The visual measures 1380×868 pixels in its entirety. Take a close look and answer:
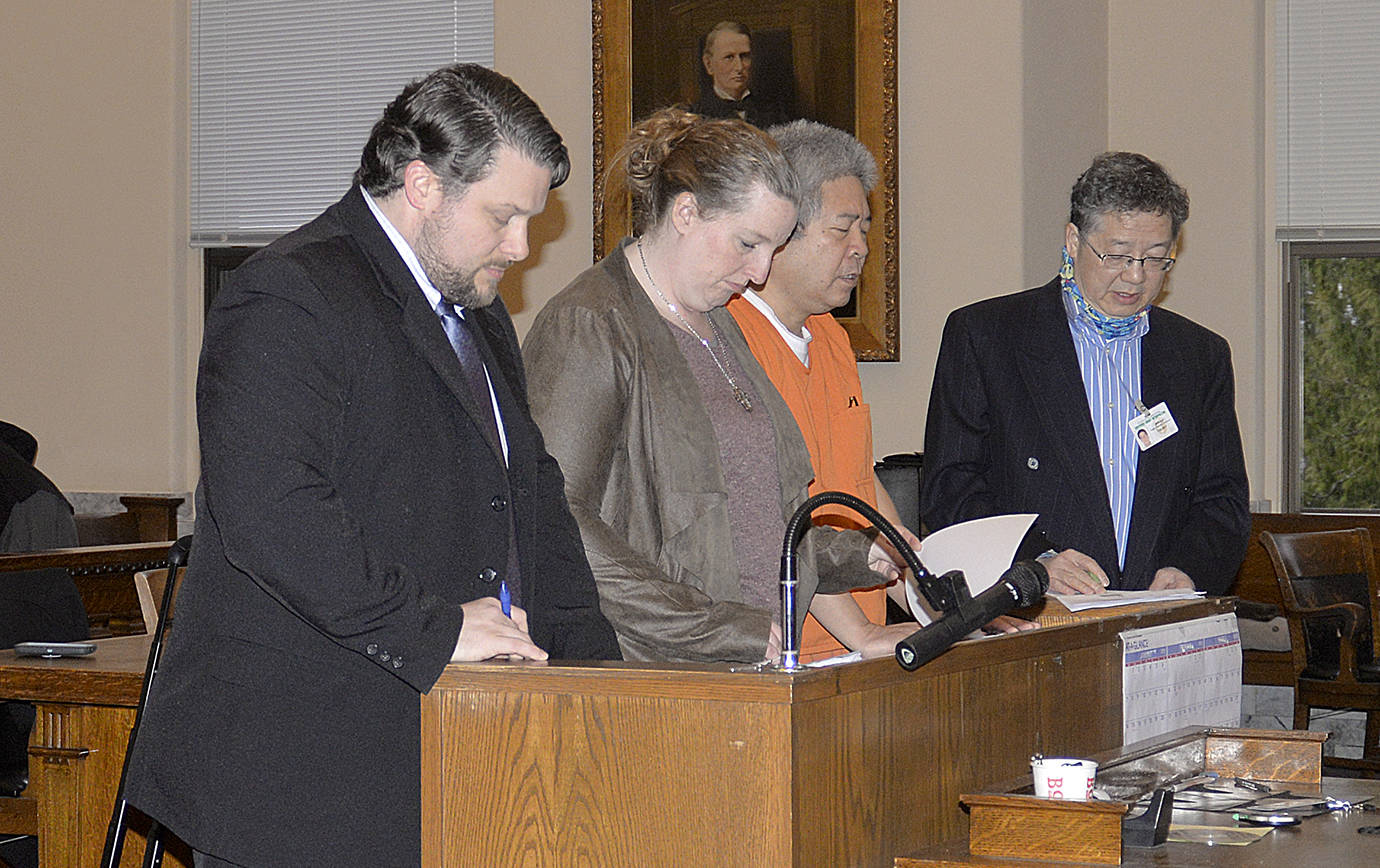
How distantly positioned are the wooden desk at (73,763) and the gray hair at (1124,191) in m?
2.04

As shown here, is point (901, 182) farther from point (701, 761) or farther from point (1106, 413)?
point (701, 761)

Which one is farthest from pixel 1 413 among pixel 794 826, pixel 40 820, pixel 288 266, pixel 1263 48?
pixel 794 826

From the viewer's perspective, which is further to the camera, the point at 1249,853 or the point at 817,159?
the point at 817,159

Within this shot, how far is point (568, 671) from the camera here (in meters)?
1.78

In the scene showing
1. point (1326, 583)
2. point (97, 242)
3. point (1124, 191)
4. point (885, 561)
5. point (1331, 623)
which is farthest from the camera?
point (97, 242)

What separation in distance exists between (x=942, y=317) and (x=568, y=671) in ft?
15.0

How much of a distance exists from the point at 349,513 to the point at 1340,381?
566 centimetres

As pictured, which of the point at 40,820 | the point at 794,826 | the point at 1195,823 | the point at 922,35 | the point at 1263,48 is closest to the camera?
the point at 794,826

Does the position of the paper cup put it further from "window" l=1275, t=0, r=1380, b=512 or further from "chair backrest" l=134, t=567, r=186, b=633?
"window" l=1275, t=0, r=1380, b=512

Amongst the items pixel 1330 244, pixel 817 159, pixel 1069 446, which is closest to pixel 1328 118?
pixel 1330 244

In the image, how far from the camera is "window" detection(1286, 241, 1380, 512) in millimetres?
6590

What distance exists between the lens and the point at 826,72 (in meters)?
6.16

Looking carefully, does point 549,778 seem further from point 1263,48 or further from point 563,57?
point 1263,48

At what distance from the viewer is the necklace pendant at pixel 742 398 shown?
252cm
